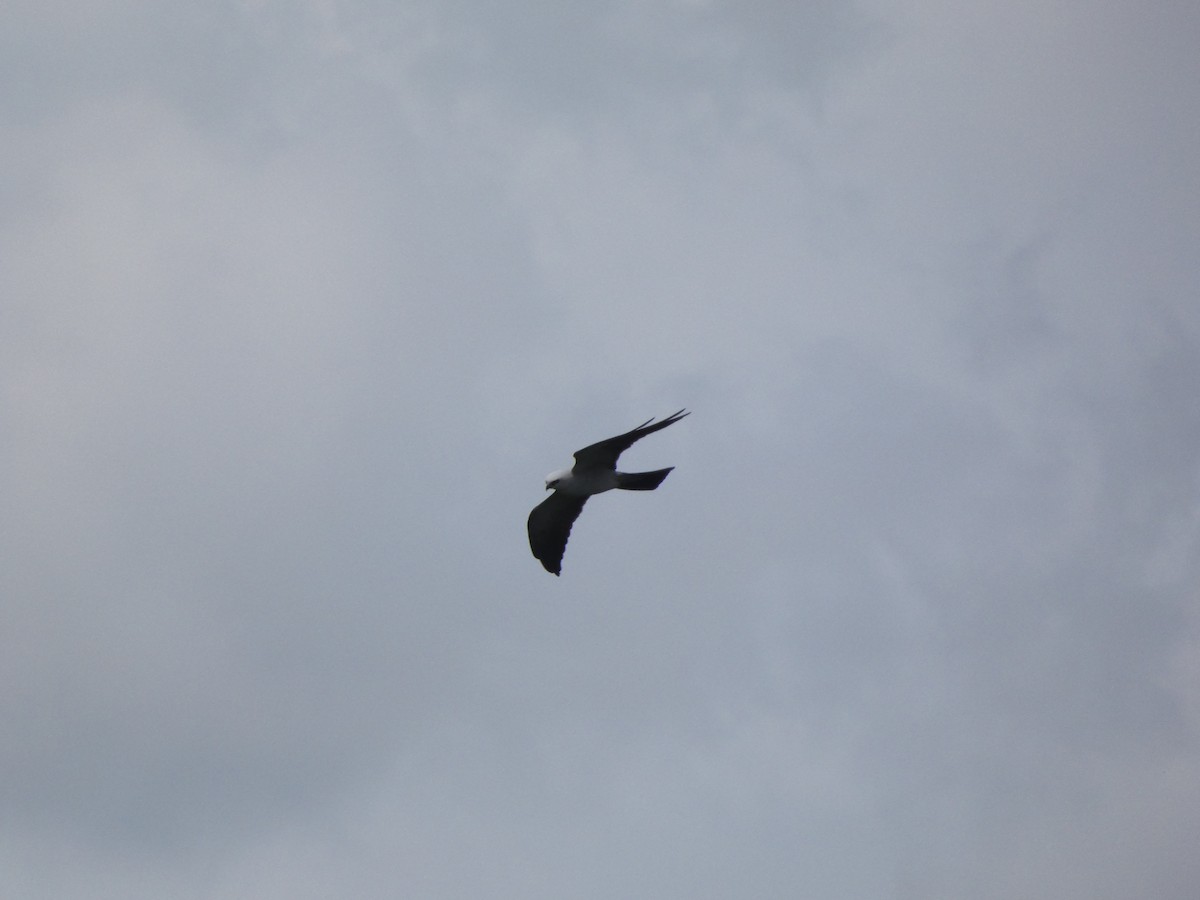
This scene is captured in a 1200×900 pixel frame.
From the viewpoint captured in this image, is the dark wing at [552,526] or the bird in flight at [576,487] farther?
the dark wing at [552,526]

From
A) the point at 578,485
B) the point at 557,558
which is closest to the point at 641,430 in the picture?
the point at 578,485

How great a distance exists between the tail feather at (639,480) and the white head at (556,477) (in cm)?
128

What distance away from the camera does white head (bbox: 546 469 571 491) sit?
107ft

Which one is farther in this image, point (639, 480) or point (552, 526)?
point (552, 526)

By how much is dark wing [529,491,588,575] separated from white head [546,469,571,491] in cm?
56

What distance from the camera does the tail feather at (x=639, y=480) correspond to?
31844 millimetres

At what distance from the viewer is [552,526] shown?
3394 centimetres

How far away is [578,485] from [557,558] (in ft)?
7.75

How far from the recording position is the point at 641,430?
28734 mm

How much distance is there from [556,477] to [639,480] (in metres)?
2.10

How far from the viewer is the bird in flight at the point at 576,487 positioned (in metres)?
31.3

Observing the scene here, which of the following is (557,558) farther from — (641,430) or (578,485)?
(641,430)

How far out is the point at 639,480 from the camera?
32.0 meters

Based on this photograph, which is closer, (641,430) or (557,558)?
(641,430)
